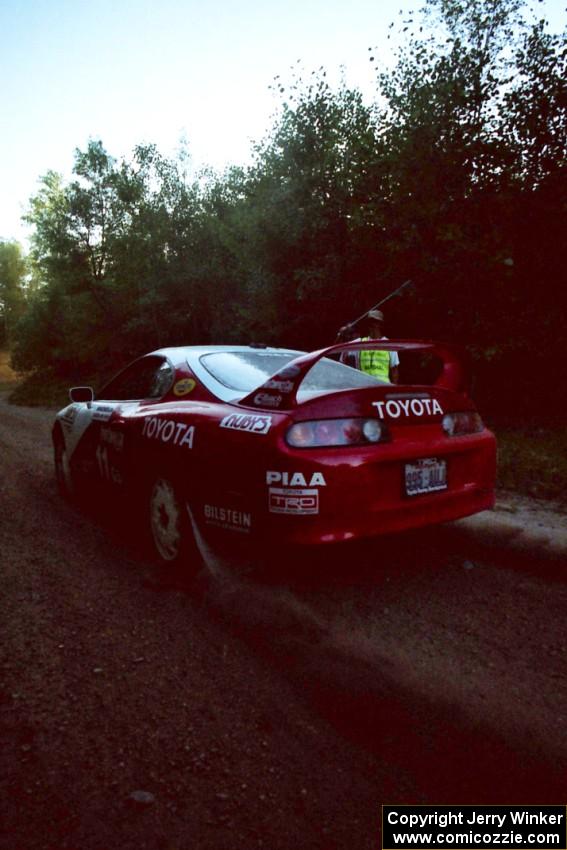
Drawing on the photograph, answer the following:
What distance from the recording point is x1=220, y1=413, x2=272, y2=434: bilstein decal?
2844 mm

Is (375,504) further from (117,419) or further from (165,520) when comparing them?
(117,419)

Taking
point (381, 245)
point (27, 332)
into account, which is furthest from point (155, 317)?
point (381, 245)

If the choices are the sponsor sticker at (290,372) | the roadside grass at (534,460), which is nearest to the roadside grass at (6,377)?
the roadside grass at (534,460)

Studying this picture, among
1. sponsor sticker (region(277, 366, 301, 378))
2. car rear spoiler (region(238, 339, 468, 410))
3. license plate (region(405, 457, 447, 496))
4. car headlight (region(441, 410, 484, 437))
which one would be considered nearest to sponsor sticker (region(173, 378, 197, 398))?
car rear spoiler (region(238, 339, 468, 410))

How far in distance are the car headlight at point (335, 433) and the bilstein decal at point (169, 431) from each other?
2.41ft

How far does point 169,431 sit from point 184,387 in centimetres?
37

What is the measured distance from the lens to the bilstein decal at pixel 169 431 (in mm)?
3244

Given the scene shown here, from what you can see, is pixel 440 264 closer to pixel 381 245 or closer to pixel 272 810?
pixel 381 245

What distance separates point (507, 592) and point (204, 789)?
2.21 metres

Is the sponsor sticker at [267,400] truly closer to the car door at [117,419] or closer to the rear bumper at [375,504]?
the rear bumper at [375,504]

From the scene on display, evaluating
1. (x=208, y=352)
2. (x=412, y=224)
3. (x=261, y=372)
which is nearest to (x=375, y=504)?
(x=261, y=372)

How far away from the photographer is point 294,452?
2.75m

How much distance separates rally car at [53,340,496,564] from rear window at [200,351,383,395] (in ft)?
0.04

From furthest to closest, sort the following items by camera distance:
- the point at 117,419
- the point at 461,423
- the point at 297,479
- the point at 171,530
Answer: the point at 117,419 → the point at 171,530 → the point at 461,423 → the point at 297,479
